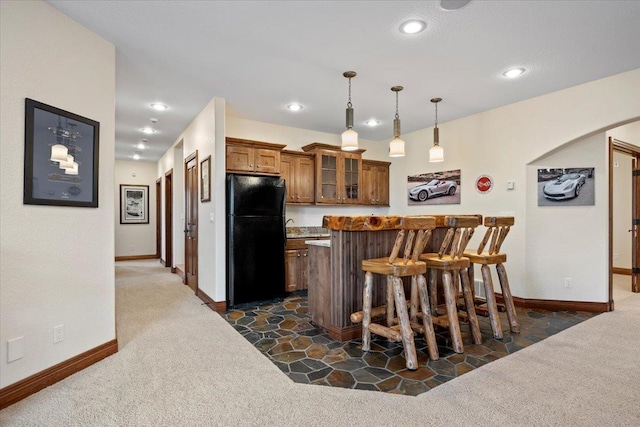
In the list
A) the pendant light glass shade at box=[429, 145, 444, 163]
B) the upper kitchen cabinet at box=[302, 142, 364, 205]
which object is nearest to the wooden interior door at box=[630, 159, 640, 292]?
the pendant light glass shade at box=[429, 145, 444, 163]

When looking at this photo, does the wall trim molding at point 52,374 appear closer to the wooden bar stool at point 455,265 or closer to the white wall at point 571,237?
the wooden bar stool at point 455,265

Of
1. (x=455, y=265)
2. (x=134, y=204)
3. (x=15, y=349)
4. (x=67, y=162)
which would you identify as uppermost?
(x=67, y=162)

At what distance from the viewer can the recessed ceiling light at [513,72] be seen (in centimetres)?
328

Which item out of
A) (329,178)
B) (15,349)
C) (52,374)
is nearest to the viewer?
(15,349)

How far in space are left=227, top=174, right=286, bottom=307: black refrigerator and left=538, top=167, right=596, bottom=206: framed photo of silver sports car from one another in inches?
132

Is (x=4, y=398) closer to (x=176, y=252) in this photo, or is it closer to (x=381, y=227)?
(x=381, y=227)

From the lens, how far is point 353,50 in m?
2.89

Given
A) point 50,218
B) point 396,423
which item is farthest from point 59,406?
point 396,423

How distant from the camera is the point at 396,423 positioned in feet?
5.96

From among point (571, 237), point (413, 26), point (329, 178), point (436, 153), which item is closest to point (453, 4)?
point (413, 26)

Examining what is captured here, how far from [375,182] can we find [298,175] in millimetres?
1580

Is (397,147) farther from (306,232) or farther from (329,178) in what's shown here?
(306,232)

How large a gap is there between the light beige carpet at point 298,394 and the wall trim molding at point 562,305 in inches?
36.4

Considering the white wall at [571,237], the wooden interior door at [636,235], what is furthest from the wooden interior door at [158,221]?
the wooden interior door at [636,235]
